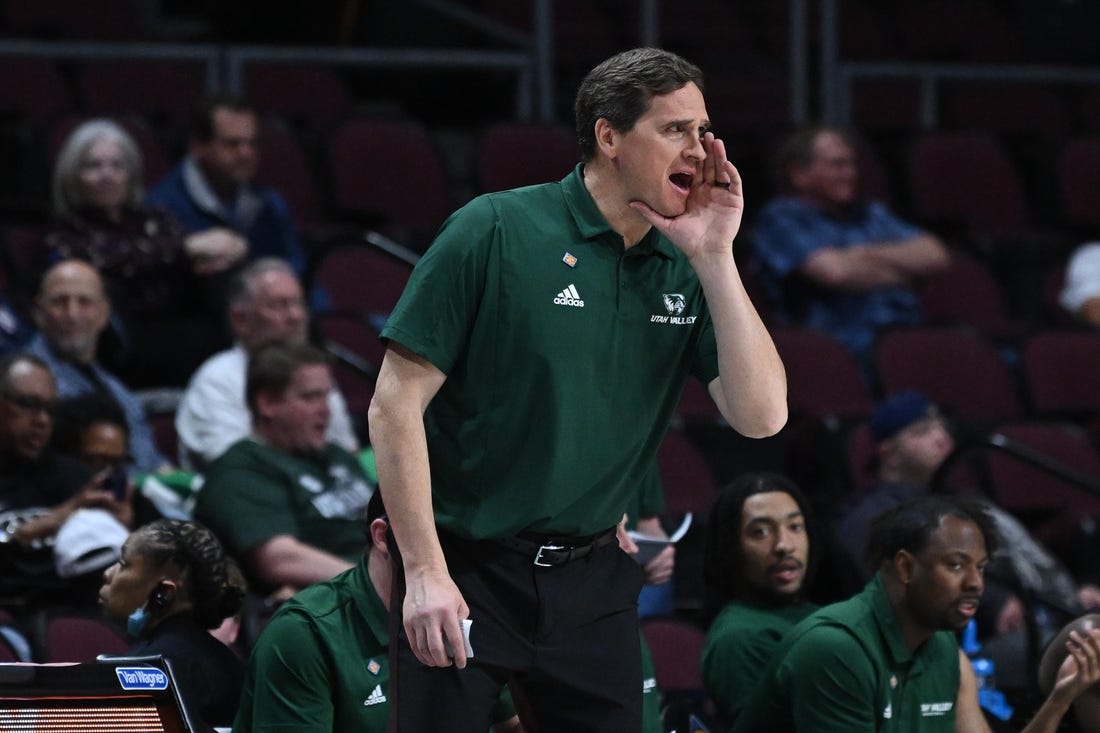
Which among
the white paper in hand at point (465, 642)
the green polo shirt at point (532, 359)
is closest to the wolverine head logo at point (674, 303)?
the green polo shirt at point (532, 359)

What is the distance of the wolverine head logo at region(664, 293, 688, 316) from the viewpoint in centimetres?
286

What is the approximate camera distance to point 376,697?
141 inches

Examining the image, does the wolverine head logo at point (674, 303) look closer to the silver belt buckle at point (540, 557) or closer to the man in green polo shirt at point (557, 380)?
the man in green polo shirt at point (557, 380)

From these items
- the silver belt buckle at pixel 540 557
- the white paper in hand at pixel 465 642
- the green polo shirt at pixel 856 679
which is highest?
the silver belt buckle at pixel 540 557

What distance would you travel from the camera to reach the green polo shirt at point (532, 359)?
8.97ft

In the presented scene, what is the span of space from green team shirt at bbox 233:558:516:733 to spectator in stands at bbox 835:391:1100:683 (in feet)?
6.47

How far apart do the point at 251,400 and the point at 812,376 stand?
7.66 ft

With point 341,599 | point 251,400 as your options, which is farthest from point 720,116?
point 341,599

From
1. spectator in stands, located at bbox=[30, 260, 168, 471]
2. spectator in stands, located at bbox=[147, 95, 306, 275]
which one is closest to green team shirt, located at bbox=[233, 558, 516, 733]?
spectator in stands, located at bbox=[30, 260, 168, 471]

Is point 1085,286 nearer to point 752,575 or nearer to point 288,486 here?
point 752,575

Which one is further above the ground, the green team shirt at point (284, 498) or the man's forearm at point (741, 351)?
the man's forearm at point (741, 351)

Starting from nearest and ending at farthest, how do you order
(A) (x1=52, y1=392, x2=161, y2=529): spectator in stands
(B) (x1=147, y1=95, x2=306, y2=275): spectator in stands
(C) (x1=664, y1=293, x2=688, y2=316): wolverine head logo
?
(C) (x1=664, y1=293, x2=688, y2=316): wolverine head logo < (A) (x1=52, y1=392, x2=161, y2=529): spectator in stands < (B) (x1=147, y1=95, x2=306, y2=275): spectator in stands

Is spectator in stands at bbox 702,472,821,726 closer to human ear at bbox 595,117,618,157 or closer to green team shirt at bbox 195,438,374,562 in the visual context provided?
green team shirt at bbox 195,438,374,562

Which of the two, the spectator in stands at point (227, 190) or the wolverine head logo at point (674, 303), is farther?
the spectator in stands at point (227, 190)
